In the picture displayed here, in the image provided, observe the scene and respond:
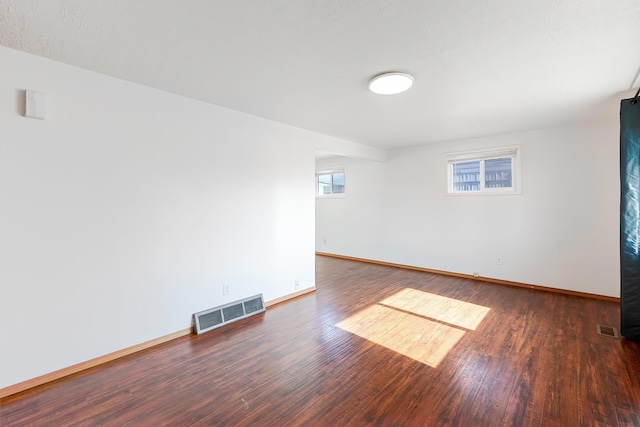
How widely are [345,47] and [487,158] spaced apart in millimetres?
3887

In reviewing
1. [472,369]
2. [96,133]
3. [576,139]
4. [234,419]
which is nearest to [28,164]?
[96,133]

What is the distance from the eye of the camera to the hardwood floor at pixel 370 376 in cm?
177

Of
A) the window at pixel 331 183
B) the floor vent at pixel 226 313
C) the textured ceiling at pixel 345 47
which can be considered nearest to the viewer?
the textured ceiling at pixel 345 47

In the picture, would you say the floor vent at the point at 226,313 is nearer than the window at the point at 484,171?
Yes

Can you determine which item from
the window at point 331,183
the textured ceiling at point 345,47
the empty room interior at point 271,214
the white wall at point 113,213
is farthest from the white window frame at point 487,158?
the white wall at point 113,213

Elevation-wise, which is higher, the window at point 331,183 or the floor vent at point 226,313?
the window at point 331,183

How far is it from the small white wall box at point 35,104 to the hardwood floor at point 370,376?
199 centimetres

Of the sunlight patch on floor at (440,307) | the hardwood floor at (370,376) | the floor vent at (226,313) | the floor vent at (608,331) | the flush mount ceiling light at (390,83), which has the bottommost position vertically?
the hardwood floor at (370,376)

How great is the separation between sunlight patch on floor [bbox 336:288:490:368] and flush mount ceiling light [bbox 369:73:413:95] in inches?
93.4

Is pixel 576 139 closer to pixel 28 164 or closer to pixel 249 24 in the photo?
pixel 249 24

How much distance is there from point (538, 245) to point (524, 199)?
738 mm

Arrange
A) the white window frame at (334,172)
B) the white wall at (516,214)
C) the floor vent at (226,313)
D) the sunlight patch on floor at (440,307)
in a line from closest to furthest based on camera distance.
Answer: the floor vent at (226,313) → the sunlight patch on floor at (440,307) → the white wall at (516,214) → the white window frame at (334,172)

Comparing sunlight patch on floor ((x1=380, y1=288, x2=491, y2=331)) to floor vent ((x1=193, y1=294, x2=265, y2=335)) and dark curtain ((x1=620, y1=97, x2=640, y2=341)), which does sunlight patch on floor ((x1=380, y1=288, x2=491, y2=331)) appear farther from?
floor vent ((x1=193, y1=294, x2=265, y2=335))

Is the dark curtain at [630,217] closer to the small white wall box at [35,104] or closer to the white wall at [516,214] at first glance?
the white wall at [516,214]
